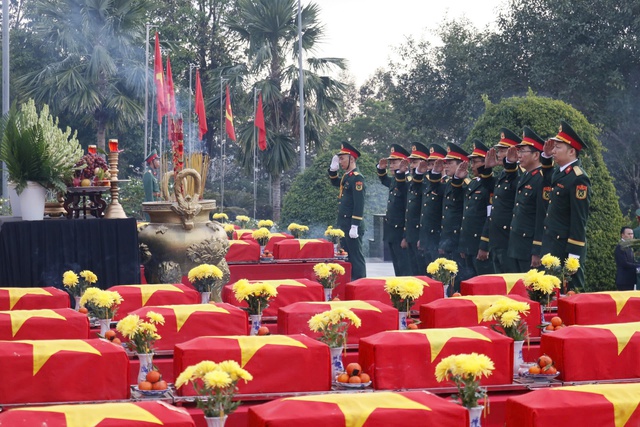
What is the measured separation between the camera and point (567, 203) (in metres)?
9.54

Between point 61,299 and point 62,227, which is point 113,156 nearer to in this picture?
point 62,227

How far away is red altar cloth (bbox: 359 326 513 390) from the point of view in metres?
5.43

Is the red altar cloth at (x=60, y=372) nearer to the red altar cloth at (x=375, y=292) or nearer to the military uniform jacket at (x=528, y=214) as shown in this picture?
the red altar cloth at (x=375, y=292)

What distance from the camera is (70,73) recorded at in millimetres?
28688

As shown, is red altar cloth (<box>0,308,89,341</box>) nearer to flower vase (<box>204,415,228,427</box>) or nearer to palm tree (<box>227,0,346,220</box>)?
flower vase (<box>204,415,228,427</box>)

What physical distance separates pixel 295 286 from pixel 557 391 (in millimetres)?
3931

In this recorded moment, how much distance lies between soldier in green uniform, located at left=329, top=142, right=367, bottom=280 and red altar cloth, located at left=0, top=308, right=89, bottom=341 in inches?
303

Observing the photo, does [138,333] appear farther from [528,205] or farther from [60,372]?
[528,205]

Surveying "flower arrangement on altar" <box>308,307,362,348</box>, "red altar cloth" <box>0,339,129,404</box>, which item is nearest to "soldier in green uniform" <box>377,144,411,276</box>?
"flower arrangement on altar" <box>308,307,362,348</box>

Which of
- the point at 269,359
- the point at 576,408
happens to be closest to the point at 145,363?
the point at 269,359

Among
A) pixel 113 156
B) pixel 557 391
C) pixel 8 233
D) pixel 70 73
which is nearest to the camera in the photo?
pixel 557 391

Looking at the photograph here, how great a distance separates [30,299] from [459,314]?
315 cm

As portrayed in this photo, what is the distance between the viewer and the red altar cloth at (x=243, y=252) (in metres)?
13.2

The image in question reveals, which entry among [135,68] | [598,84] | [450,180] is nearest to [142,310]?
[450,180]
